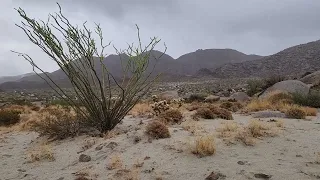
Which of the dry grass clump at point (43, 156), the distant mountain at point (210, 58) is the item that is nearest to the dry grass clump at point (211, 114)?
the dry grass clump at point (43, 156)

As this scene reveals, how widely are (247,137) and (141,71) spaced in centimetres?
360

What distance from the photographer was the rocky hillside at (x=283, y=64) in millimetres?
54219

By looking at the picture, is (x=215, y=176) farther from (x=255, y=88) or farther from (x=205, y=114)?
(x=255, y=88)

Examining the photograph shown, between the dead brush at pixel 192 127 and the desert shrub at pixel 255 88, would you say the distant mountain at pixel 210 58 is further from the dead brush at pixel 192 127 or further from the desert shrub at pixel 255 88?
the dead brush at pixel 192 127

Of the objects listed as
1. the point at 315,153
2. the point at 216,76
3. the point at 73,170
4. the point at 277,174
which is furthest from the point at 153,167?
the point at 216,76

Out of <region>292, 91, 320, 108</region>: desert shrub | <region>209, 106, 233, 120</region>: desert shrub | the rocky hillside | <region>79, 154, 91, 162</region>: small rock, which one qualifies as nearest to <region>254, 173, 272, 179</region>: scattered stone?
<region>79, 154, 91, 162</region>: small rock

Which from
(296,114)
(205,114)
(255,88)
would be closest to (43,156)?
(205,114)

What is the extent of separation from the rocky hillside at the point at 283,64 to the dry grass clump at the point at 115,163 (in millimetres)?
49711

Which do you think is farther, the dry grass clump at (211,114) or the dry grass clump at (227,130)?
the dry grass clump at (211,114)

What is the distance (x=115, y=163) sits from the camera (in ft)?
20.2

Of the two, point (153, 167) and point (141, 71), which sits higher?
point (141, 71)

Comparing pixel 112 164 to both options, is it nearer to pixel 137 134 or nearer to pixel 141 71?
pixel 137 134

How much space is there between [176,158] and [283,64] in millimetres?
56913

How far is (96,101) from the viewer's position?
891cm
